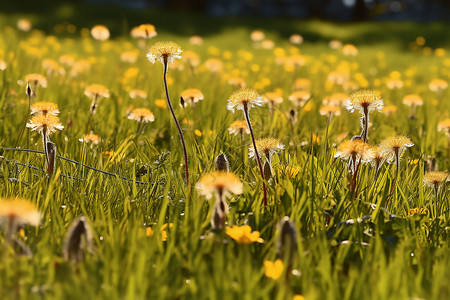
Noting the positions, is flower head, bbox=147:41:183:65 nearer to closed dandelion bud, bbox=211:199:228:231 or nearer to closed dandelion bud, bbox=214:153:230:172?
closed dandelion bud, bbox=214:153:230:172

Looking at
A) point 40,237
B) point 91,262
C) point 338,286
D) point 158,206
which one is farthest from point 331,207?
point 40,237

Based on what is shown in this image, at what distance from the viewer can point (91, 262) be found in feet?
Answer: 3.82

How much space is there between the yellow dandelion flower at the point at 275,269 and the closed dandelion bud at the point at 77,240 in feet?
1.35

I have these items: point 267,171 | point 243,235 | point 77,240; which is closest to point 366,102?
point 267,171

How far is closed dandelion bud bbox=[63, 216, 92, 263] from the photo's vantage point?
1.11 m

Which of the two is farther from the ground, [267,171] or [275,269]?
[267,171]

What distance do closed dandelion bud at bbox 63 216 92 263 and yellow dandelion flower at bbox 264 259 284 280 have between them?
412 millimetres

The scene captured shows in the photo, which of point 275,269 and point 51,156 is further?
point 51,156

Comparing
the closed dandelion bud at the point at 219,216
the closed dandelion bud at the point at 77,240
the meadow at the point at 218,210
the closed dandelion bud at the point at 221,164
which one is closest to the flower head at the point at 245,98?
the meadow at the point at 218,210

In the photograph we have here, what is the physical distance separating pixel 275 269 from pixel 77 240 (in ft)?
1.48

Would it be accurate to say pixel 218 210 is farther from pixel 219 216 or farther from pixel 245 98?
pixel 245 98

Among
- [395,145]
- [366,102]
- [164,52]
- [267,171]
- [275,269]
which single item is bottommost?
[275,269]

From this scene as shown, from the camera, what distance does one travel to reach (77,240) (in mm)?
1116

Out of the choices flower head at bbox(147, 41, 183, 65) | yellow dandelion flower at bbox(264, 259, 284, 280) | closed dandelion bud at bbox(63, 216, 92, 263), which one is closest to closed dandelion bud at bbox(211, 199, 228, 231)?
yellow dandelion flower at bbox(264, 259, 284, 280)
